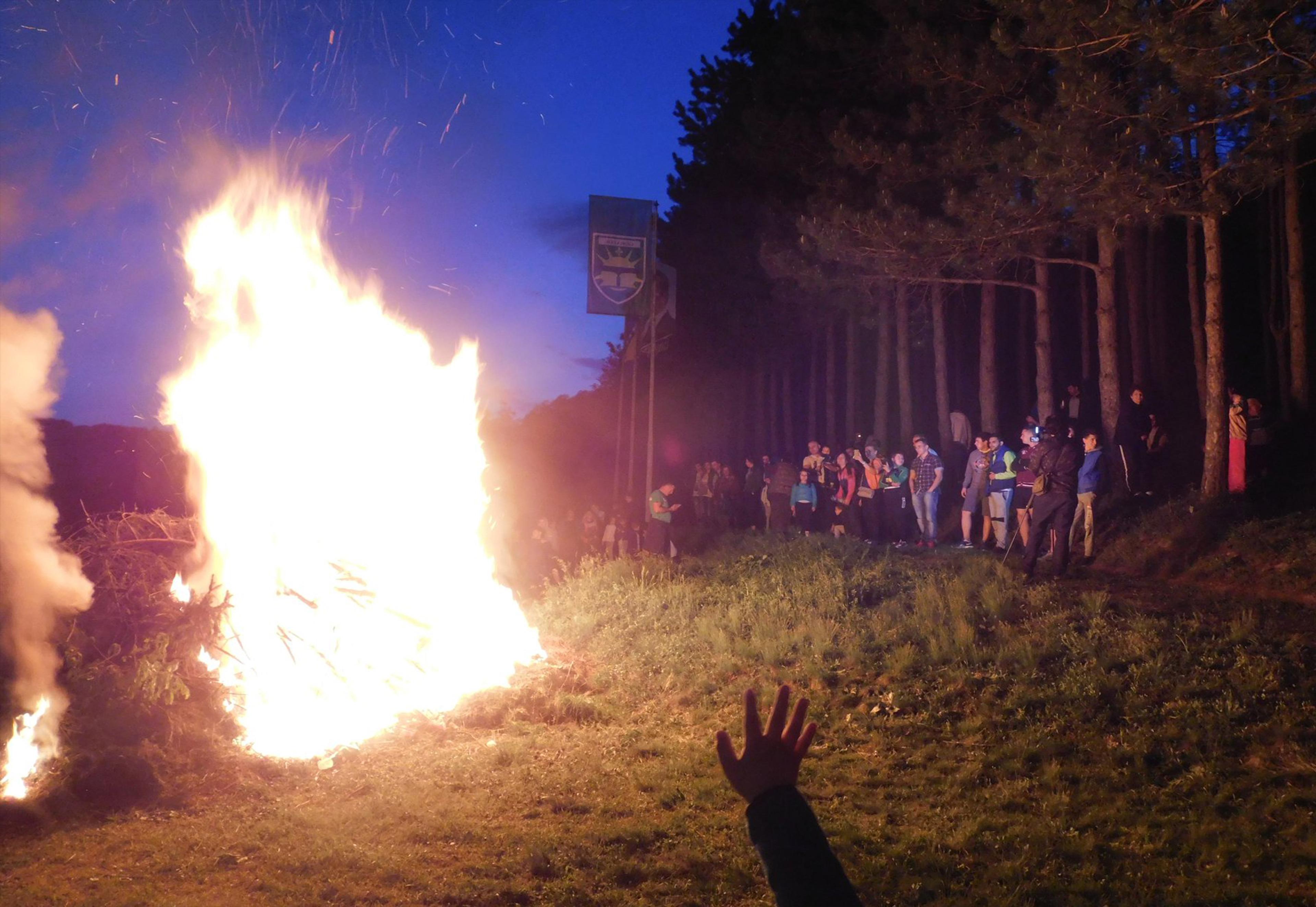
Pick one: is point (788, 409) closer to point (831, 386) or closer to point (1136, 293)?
point (831, 386)

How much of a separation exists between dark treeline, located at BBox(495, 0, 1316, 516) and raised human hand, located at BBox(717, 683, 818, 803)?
10.7 meters

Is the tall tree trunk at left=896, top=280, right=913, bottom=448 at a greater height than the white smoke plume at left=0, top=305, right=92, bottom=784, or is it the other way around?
the tall tree trunk at left=896, top=280, right=913, bottom=448

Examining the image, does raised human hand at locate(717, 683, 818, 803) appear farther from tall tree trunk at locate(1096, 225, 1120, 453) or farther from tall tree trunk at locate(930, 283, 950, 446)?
tall tree trunk at locate(930, 283, 950, 446)

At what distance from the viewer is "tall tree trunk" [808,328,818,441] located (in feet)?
105

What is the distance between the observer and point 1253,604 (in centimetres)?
947

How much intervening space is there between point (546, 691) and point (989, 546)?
844 centimetres

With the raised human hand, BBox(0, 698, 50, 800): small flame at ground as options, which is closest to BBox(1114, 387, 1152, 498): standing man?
the raised human hand

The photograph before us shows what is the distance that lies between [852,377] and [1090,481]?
1460 cm

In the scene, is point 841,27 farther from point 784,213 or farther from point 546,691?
point 546,691

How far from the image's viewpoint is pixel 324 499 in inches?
406

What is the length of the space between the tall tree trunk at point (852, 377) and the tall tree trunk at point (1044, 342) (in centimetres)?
764

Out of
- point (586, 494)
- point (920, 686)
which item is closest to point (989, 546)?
point (920, 686)

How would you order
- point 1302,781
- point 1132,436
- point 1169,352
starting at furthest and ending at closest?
point 1169,352, point 1132,436, point 1302,781

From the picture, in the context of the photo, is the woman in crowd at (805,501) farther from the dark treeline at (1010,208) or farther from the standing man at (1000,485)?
the standing man at (1000,485)
